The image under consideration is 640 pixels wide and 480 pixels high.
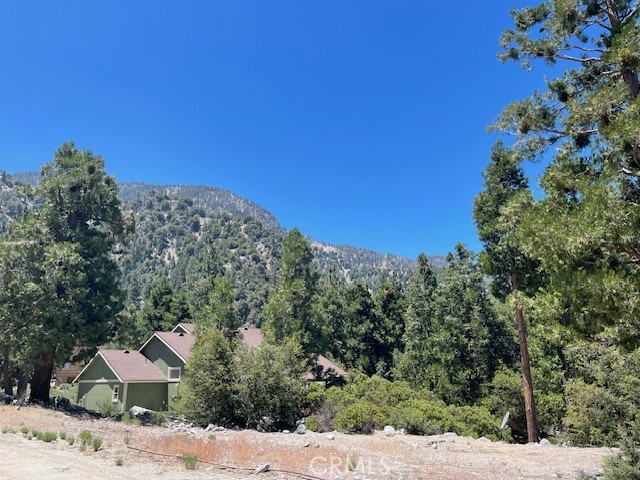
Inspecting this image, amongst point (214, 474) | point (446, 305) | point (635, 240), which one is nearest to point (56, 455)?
point (214, 474)

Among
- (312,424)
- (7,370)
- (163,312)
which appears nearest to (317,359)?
(312,424)

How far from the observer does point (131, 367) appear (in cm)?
2953

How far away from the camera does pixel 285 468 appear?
9.80m

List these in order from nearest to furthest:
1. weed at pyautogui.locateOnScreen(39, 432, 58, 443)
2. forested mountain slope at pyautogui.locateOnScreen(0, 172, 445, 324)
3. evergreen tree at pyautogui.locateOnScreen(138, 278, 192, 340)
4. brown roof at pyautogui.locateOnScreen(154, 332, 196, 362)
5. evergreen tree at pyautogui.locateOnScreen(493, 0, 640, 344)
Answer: evergreen tree at pyautogui.locateOnScreen(493, 0, 640, 344)
weed at pyautogui.locateOnScreen(39, 432, 58, 443)
brown roof at pyautogui.locateOnScreen(154, 332, 196, 362)
evergreen tree at pyautogui.locateOnScreen(138, 278, 192, 340)
forested mountain slope at pyautogui.locateOnScreen(0, 172, 445, 324)

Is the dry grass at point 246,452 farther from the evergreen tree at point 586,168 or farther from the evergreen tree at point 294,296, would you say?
the evergreen tree at point 294,296

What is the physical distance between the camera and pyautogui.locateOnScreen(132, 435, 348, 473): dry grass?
10.4m

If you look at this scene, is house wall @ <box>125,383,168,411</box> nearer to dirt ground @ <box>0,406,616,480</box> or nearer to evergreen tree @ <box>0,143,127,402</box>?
evergreen tree @ <box>0,143,127,402</box>

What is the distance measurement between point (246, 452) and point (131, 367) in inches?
812

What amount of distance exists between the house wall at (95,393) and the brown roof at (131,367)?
2.48 ft

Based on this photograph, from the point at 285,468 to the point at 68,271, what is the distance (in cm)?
1748

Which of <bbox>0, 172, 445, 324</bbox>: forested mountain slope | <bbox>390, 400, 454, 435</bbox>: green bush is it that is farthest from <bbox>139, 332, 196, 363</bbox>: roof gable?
<bbox>0, 172, 445, 324</bbox>: forested mountain slope

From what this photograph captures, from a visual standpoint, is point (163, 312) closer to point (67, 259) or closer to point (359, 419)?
point (67, 259)

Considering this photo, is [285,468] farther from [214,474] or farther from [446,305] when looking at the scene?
[446,305]

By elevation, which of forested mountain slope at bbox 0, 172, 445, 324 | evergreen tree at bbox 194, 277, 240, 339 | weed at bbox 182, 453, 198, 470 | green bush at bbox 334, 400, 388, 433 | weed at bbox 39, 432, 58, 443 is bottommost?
green bush at bbox 334, 400, 388, 433
